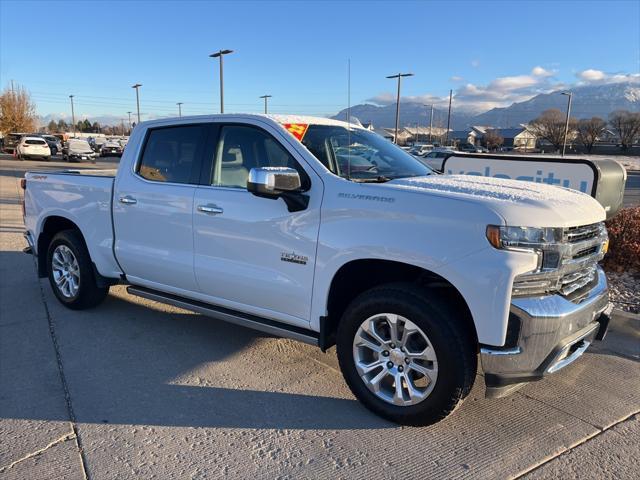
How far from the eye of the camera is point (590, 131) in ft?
246

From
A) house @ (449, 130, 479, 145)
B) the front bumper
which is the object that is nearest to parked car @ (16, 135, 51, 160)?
the front bumper

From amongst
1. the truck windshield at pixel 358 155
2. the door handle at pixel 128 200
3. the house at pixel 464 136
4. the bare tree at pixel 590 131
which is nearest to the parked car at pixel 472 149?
the bare tree at pixel 590 131

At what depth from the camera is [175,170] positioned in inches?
171

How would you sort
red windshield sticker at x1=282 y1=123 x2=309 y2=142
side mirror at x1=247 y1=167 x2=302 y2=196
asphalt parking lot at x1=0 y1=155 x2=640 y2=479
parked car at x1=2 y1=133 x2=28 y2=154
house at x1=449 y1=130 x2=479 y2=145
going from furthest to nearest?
house at x1=449 y1=130 x2=479 y2=145, parked car at x1=2 y1=133 x2=28 y2=154, red windshield sticker at x1=282 y1=123 x2=309 y2=142, side mirror at x1=247 y1=167 x2=302 y2=196, asphalt parking lot at x1=0 y1=155 x2=640 y2=479

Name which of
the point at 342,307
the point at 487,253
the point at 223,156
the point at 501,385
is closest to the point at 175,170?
the point at 223,156

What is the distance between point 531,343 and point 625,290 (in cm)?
426

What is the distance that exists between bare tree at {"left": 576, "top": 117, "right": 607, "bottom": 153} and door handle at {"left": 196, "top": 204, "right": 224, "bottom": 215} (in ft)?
262

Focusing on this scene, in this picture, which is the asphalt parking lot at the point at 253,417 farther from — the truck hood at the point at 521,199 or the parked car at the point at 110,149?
the parked car at the point at 110,149

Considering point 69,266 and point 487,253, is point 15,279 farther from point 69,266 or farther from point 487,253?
point 487,253

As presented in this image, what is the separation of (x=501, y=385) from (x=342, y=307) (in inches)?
45.7

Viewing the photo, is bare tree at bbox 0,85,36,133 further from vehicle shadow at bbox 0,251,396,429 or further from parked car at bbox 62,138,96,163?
vehicle shadow at bbox 0,251,396,429

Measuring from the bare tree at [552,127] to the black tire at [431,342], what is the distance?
8275 cm

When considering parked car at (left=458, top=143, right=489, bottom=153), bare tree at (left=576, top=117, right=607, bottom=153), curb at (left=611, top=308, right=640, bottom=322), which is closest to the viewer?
curb at (left=611, top=308, right=640, bottom=322)

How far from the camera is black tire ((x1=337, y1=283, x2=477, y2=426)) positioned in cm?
294
